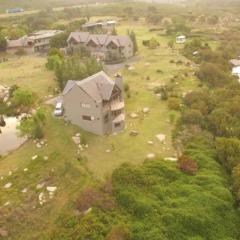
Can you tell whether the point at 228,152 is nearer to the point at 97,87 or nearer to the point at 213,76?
the point at 97,87

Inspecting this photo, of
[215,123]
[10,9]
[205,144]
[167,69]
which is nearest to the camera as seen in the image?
[205,144]

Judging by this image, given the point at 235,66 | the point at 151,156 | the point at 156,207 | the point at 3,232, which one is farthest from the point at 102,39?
the point at 3,232

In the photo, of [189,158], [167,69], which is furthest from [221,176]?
[167,69]

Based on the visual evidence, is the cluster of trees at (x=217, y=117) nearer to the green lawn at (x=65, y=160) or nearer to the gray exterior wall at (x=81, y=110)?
the green lawn at (x=65, y=160)

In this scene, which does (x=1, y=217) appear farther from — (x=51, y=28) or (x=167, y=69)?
(x=51, y=28)

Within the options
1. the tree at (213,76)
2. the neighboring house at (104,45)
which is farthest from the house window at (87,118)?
the neighboring house at (104,45)

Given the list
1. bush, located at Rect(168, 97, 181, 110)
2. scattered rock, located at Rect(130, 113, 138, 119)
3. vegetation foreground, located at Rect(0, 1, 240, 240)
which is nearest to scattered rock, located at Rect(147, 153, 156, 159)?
vegetation foreground, located at Rect(0, 1, 240, 240)
